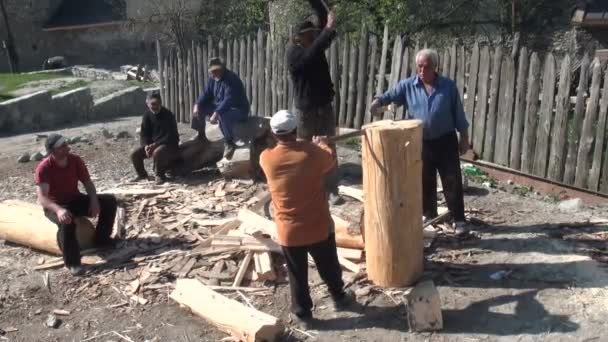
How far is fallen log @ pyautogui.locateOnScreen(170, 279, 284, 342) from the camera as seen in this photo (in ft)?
16.3

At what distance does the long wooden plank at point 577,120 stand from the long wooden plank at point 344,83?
393 centimetres

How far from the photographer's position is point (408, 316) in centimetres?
503

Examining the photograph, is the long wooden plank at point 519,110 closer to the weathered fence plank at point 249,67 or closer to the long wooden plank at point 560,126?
the long wooden plank at point 560,126

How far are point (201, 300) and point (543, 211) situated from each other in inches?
154

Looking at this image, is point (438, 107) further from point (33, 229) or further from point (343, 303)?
point (33, 229)

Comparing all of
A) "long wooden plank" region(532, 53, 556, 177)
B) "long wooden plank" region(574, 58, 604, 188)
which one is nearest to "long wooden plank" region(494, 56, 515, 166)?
"long wooden plank" region(532, 53, 556, 177)

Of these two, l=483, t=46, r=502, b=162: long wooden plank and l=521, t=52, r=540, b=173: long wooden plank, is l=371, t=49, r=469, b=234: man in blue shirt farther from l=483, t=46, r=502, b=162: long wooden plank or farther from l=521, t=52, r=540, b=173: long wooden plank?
l=483, t=46, r=502, b=162: long wooden plank

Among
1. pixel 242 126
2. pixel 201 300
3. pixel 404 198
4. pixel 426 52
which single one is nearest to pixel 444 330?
pixel 404 198

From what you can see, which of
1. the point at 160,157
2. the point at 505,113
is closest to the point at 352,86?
the point at 505,113

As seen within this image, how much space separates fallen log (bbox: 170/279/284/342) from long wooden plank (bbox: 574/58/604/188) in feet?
15.3

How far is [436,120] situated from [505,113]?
293cm

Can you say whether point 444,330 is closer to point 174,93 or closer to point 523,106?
point 523,106

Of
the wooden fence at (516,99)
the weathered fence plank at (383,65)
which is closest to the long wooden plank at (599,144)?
the wooden fence at (516,99)

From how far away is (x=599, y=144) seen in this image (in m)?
7.65
